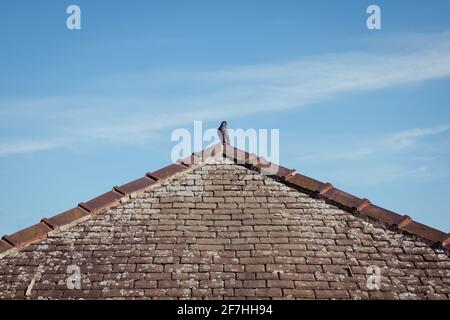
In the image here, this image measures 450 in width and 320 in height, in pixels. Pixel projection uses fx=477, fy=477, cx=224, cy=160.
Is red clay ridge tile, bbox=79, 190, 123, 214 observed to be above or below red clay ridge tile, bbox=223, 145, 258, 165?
below

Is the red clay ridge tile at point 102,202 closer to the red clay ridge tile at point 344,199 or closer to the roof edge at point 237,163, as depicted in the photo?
the roof edge at point 237,163

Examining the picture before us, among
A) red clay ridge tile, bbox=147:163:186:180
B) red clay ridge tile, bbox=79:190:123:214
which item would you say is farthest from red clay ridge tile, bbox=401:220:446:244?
red clay ridge tile, bbox=79:190:123:214

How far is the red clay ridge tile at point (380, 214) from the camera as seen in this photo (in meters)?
7.61

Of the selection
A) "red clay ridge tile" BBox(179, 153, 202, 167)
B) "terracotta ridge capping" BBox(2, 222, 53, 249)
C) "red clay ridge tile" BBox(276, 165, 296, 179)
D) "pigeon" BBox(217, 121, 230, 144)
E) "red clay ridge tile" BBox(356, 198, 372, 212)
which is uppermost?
"pigeon" BBox(217, 121, 230, 144)

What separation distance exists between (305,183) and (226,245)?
2026mm

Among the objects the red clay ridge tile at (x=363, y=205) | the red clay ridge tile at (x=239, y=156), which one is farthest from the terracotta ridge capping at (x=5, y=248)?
the red clay ridge tile at (x=363, y=205)

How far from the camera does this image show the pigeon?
356 inches

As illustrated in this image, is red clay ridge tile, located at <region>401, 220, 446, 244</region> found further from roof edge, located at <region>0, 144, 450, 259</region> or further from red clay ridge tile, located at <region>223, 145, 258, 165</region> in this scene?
red clay ridge tile, located at <region>223, 145, 258, 165</region>

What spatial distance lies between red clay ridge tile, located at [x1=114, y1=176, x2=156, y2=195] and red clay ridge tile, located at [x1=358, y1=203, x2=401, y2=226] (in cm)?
360

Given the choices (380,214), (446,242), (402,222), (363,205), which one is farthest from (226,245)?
(446,242)

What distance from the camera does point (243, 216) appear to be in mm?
7594

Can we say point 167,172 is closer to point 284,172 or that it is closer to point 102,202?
point 102,202
